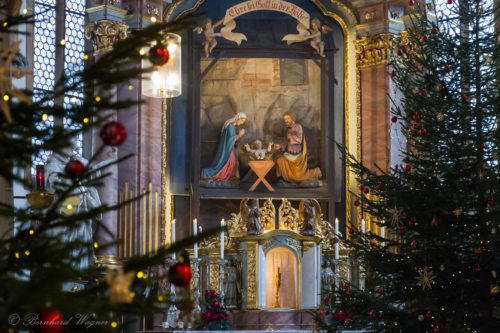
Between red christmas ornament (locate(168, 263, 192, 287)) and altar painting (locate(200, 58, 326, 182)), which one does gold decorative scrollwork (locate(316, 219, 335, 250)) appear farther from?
red christmas ornament (locate(168, 263, 192, 287))

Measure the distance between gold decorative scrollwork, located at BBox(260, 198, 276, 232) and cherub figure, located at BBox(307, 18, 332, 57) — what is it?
2842mm

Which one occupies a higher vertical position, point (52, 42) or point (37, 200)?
point (52, 42)

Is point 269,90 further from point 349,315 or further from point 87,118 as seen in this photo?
point 87,118

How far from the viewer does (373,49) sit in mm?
16219

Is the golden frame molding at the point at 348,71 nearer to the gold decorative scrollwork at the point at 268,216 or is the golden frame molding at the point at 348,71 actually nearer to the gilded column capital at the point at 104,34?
the gilded column capital at the point at 104,34

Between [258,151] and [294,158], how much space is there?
0.61 metres

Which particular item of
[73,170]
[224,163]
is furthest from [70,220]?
[224,163]

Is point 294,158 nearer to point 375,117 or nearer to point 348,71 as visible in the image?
point 375,117

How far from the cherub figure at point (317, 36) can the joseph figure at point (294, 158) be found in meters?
1.22

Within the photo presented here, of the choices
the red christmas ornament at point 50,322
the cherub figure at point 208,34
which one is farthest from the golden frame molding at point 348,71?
the red christmas ornament at point 50,322

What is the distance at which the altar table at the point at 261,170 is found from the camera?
1585cm

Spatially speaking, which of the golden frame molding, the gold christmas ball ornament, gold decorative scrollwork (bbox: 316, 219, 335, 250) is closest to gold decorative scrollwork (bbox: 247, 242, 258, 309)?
gold decorative scrollwork (bbox: 316, 219, 335, 250)

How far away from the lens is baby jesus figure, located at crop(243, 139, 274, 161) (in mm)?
15984

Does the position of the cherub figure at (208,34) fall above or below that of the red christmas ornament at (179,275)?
above
